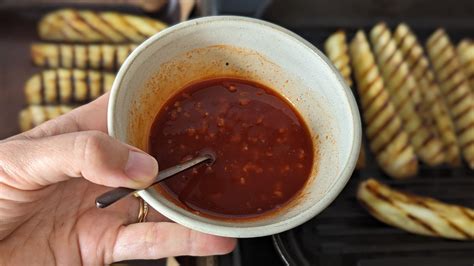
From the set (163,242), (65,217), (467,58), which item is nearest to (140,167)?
(163,242)

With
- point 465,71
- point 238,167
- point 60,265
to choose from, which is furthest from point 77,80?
point 465,71

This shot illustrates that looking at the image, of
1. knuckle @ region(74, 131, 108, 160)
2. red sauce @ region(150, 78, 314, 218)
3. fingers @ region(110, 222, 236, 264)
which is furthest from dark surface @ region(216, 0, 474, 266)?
knuckle @ region(74, 131, 108, 160)

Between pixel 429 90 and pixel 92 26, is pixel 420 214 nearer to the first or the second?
pixel 429 90

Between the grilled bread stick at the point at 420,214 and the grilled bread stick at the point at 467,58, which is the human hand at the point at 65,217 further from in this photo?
the grilled bread stick at the point at 467,58

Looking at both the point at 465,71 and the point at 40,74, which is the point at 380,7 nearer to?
the point at 465,71

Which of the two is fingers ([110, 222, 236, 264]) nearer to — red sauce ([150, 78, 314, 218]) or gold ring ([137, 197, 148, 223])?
gold ring ([137, 197, 148, 223])

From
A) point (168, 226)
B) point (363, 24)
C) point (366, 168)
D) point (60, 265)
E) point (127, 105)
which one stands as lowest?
point (60, 265)

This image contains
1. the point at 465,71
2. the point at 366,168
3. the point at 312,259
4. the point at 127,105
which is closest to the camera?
the point at 127,105
